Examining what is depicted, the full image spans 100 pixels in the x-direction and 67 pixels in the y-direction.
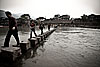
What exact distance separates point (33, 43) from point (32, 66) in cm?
326

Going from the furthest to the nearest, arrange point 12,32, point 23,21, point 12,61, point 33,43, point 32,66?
point 23,21 < point 33,43 < point 12,32 < point 12,61 < point 32,66

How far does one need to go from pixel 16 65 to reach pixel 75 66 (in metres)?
2.17

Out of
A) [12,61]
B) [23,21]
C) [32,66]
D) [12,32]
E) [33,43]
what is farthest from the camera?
[23,21]

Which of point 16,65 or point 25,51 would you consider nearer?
point 16,65

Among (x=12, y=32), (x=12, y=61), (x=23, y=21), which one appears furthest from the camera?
(x=23, y=21)

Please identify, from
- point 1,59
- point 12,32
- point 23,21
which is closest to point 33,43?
point 12,32

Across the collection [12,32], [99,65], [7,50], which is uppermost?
[12,32]

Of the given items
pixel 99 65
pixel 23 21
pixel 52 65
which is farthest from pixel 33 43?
pixel 23 21

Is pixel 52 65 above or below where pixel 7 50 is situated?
below

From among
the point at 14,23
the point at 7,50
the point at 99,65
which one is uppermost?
the point at 14,23

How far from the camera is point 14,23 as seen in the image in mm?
5160

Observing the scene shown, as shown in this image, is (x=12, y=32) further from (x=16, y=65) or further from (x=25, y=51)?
(x=16, y=65)

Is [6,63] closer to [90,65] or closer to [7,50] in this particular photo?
[7,50]

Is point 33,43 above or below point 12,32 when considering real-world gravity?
below
